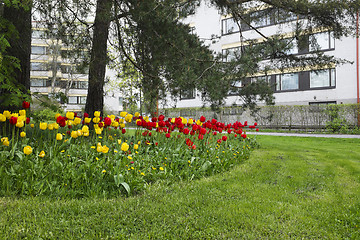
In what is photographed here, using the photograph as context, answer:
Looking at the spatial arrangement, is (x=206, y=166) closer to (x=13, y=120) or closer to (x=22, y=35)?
A: (x=13, y=120)

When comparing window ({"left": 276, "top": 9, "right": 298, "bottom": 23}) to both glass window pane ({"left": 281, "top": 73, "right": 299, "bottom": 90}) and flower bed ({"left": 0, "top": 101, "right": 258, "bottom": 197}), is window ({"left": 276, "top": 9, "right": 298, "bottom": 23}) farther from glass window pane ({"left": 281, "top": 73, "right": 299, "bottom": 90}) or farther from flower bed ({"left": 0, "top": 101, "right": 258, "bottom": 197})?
glass window pane ({"left": 281, "top": 73, "right": 299, "bottom": 90})

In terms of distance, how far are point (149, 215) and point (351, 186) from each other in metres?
2.90

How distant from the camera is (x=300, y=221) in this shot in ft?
8.09

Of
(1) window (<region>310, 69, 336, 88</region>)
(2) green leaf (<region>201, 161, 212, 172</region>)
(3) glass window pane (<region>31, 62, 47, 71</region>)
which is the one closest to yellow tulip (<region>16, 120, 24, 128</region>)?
(2) green leaf (<region>201, 161, 212, 172</region>)

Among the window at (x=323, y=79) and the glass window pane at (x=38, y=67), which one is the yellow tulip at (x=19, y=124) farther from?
the glass window pane at (x=38, y=67)

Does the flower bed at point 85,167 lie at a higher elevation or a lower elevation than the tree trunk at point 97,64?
lower

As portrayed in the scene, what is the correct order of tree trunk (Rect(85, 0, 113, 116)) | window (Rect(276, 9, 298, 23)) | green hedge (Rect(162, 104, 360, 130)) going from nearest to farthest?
tree trunk (Rect(85, 0, 113, 116)) < window (Rect(276, 9, 298, 23)) < green hedge (Rect(162, 104, 360, 130))

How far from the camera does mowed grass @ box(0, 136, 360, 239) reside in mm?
2186

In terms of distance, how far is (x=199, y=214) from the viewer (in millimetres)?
2551

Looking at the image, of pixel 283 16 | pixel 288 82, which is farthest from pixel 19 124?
pixel 288 82

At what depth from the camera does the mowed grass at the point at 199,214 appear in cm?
219

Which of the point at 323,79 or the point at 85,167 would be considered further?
the point at 323,79

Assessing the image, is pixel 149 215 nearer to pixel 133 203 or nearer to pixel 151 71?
pixel 133 203

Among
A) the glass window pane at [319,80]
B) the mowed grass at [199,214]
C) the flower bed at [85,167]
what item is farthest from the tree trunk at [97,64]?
the glass window pane at [319,80]
